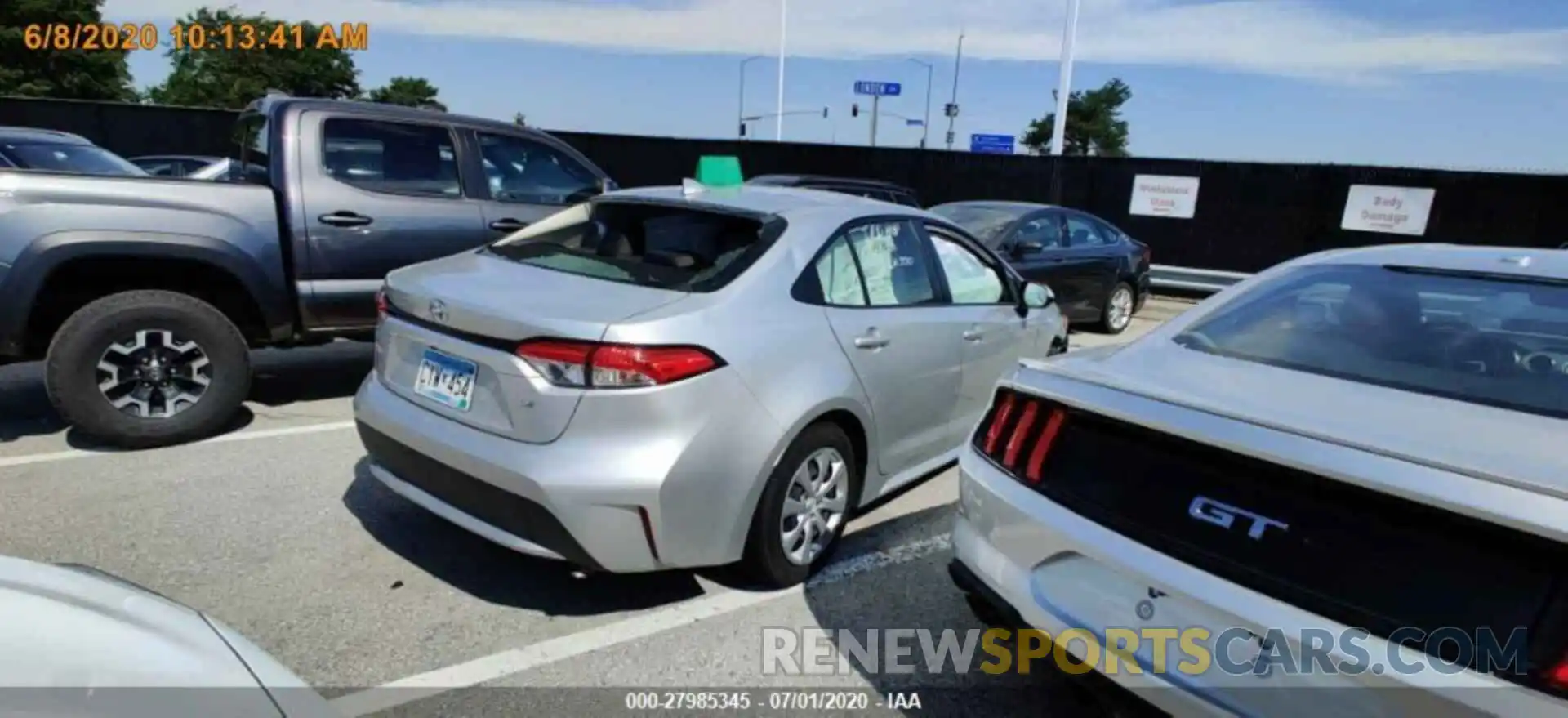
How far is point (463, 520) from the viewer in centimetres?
294

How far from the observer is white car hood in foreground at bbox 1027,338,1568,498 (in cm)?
172

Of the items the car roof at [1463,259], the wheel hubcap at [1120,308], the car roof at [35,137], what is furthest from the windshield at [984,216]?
the car roof at [35,137]

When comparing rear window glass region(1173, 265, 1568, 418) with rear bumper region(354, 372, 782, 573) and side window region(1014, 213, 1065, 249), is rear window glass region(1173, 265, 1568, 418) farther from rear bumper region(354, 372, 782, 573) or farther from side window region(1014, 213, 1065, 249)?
side window region(1014, 213, 1065, 249)

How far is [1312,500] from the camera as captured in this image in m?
1.81

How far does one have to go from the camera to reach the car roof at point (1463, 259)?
2.68 m

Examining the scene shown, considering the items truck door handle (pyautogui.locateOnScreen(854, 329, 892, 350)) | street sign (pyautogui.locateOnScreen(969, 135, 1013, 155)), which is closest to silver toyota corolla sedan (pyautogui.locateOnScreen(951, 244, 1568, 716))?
truck door handle (pyautogui.locateOnScreen(854, 329, 892, 350))

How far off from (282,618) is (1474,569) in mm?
3330

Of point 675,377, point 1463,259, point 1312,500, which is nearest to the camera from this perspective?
point 1312,500

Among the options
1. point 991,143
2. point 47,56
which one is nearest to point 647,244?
point 991,143

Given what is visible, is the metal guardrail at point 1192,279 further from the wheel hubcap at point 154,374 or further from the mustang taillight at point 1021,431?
the wheel hubcap at point 154,374

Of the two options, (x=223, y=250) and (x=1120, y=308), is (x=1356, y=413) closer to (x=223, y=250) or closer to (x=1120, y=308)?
(x=223, y=250)

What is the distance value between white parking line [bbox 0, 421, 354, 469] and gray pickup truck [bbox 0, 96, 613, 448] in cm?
9

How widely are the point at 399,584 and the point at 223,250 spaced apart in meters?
2.35

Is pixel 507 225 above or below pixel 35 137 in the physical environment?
below
